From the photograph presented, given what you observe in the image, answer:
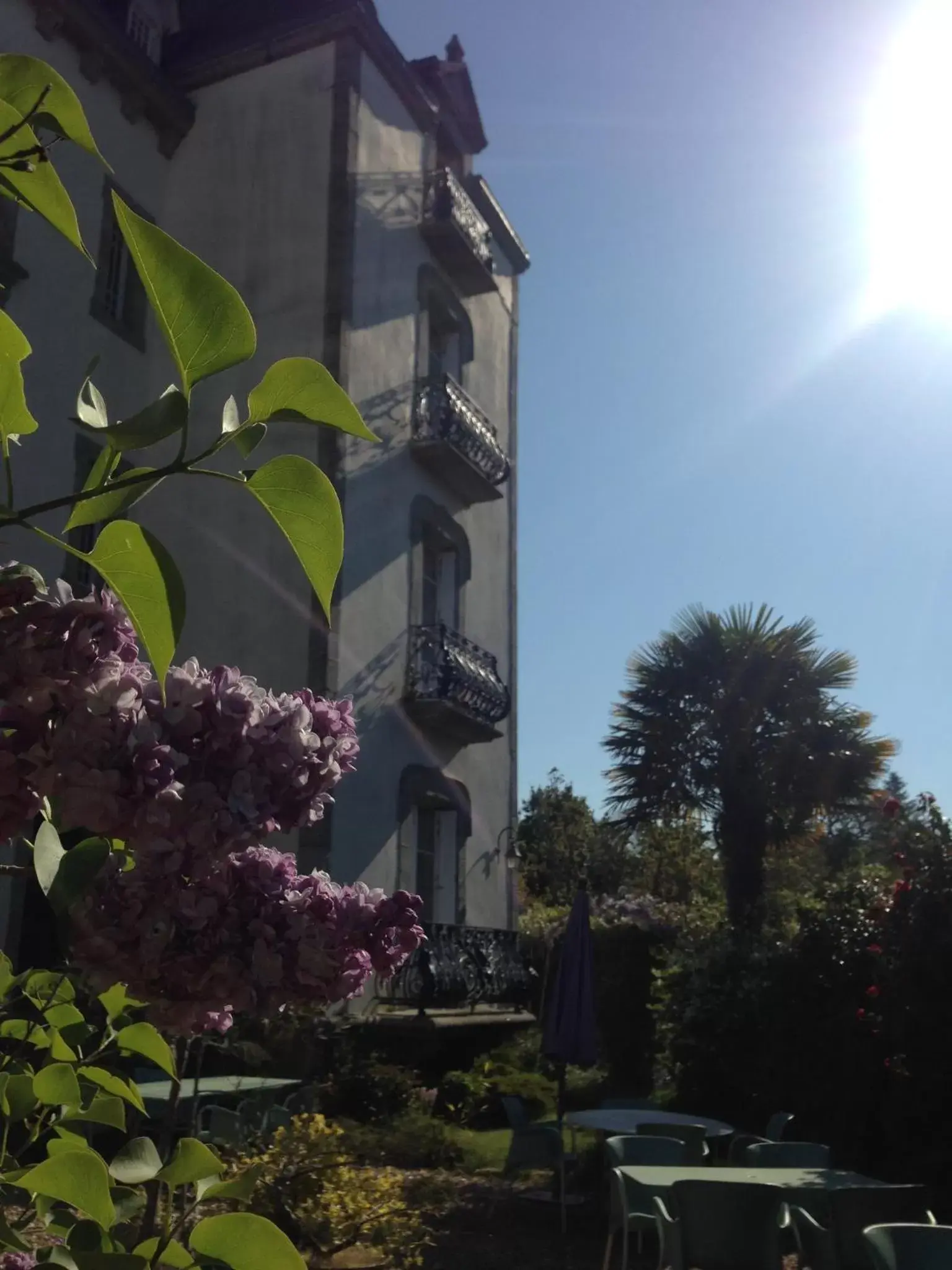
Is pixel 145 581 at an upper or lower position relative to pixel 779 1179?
upper

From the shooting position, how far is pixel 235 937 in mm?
1445

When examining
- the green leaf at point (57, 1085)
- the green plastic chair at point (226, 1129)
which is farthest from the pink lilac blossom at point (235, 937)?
the green plastic chair at point (226, 1129)

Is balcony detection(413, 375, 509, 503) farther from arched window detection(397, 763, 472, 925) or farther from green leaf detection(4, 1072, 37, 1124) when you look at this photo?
green leaf detection(4, 1072, 37, 1124)

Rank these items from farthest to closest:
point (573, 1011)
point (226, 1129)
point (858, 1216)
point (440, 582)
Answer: point (440, 582), point (573, 1011), point (226, 1129), point (858, 1216)

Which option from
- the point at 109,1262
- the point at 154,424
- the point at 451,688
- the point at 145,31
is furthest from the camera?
the point at 145,31

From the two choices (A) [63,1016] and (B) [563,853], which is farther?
(B) [563,853]

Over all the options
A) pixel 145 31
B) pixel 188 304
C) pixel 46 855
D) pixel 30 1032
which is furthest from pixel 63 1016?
pixel 145 31

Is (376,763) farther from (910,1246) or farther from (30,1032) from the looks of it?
(30,1032)

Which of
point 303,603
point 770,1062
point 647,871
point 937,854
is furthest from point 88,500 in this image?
point 647,871

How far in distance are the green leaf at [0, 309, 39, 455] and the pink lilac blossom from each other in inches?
19.6

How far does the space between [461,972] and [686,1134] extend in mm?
6116

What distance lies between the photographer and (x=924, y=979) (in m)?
8.27

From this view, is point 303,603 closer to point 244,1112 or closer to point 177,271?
point 244,1112

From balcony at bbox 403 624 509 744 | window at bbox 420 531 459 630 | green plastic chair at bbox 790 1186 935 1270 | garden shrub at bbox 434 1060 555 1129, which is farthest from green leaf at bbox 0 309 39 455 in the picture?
window at bbox 420 531 459 630
